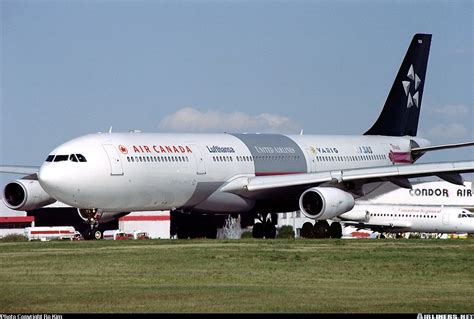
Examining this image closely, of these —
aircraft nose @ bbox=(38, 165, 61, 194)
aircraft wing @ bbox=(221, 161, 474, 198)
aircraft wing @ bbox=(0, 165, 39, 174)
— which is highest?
aircraft wing @ bbox=(0, 165, 39, 174)

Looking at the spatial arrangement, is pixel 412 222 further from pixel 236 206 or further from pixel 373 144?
pixel 236 206

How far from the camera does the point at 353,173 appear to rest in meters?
53.8

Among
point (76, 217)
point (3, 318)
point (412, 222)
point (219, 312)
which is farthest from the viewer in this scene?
point (76, 217)

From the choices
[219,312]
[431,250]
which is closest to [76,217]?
[431,250]

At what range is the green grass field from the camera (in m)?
26.1

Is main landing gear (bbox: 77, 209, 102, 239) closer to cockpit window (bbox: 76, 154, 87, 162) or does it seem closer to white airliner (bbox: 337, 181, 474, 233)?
cockpit window (bbox: 76, 154, 87, 162)

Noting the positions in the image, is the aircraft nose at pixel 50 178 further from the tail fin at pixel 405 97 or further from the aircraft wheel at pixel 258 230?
the tail fin at pixel 405 97

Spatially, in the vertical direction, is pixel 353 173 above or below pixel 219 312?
above

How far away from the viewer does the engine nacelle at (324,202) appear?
51531 mm

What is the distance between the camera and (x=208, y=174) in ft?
176

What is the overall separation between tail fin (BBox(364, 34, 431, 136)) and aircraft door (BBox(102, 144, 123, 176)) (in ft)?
74.4

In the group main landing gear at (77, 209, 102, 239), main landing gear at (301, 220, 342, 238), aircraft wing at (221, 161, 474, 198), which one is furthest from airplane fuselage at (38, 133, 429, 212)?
main landing gear at (301, 220, 342, 238)

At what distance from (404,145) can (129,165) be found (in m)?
22.0

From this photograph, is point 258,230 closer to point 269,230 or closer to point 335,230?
point 269,230
